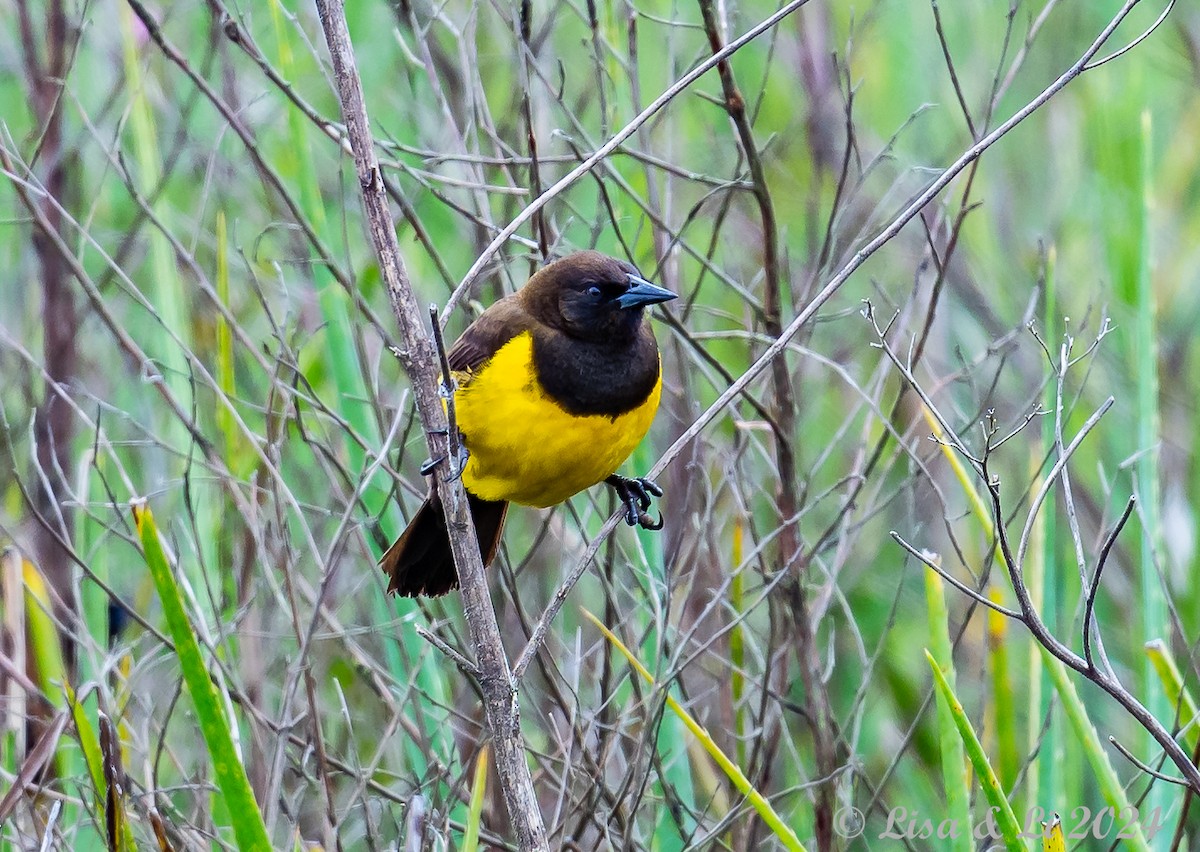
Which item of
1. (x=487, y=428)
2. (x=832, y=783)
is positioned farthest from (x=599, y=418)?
(x=832, y=783)

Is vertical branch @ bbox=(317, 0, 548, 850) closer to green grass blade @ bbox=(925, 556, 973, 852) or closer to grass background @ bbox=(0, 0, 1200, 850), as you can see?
grass background @ bbox=(0, 0, 1200, 850)

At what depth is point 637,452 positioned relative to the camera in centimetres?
A: 339

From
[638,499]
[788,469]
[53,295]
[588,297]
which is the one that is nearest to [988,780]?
[638,499]

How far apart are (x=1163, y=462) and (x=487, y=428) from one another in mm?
2487

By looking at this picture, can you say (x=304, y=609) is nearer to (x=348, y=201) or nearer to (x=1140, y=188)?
(x=348, y=201)

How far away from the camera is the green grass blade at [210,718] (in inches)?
75.2

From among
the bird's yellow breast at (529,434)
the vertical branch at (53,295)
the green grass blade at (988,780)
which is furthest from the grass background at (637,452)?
the green grass blade at (988,780)

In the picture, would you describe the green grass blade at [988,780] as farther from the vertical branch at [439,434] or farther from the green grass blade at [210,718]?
the green grass blade at [210,718]

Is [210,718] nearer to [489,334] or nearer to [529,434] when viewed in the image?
[529,434]

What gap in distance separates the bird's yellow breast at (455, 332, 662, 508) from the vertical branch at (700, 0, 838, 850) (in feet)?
0.99

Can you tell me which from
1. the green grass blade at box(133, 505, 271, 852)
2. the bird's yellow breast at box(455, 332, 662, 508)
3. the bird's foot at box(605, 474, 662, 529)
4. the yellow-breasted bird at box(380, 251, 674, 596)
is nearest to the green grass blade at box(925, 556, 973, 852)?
the bird's foot at box(605, 474, 662, 529)

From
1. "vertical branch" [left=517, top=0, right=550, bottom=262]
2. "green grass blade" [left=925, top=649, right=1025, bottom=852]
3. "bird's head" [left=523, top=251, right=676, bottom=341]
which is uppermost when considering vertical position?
"vertical branch" [left=517, top=0, right=550, bottom=262]

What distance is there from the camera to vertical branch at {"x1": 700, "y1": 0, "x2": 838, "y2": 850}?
120 inches

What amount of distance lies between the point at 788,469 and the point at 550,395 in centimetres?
60
